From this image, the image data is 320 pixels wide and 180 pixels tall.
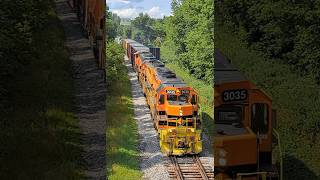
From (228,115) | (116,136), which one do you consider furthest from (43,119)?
(228,115)

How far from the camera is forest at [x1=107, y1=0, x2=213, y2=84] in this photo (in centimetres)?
700

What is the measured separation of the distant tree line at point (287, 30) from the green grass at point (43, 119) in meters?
11.1

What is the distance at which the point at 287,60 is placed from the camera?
66.3 feet

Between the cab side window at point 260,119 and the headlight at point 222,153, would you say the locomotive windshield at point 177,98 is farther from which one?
the headlight at point 222,153

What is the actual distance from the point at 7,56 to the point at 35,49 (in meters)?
0.56

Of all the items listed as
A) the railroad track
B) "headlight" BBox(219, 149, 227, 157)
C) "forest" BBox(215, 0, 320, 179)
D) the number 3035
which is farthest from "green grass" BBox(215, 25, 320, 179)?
the number 3035

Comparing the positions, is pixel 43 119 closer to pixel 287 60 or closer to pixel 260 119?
pixel 260 119

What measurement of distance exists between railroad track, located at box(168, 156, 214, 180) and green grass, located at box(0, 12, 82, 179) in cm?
377

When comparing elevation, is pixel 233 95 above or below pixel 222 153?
above

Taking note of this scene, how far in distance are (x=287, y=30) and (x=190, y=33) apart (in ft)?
52.4

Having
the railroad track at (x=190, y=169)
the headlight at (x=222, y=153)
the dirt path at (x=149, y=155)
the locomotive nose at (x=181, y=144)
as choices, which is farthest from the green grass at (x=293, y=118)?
the headlight at (x=222, y=153)

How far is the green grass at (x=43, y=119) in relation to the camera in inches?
274

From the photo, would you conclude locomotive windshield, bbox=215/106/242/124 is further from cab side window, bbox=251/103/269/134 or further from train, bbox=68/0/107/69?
train, bbox=68/0/107/69

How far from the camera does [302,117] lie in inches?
592
